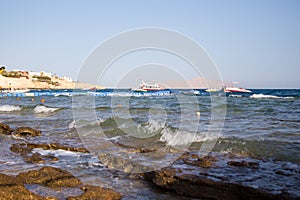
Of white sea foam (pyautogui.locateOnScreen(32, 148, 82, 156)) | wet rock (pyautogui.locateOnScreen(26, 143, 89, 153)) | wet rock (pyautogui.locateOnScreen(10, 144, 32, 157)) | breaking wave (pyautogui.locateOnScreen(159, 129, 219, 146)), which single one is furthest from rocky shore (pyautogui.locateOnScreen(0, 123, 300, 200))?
breaking wave (pyautogui.locateOnScreen(159, 129, 219, 146))

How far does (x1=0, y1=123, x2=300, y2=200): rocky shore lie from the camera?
4.52 metres

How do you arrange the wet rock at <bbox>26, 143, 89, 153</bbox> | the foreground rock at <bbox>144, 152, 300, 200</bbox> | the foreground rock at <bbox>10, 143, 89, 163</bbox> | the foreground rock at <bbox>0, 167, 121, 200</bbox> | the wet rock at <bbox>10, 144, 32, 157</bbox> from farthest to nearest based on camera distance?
the wet rock at <bbox>26, 143, 89, 153</bbox>, the wet rock at <bbox>10, 144, 32, 157</bbox>, the foreground rock at <bbox>10, 143, 89, 163</bbox>, the foreground rock at <bbox>144, 152, 300, 200</bbox>, the foreground rock at <bbox>0, 167, 121, 200</bbox>

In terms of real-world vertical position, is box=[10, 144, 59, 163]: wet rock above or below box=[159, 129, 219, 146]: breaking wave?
below

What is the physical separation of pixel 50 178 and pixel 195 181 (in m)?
2.71

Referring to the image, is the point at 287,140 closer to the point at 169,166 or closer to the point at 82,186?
the point at 169,166

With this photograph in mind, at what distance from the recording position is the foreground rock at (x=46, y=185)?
13.5 feet

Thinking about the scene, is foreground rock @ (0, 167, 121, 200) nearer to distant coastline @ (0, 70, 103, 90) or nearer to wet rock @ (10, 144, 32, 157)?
wet rock @ (10, 144, 32, 157)

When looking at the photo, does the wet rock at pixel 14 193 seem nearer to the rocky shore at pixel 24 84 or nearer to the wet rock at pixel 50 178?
the wet rock at pixel 50 178

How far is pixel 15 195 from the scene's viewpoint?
406 cm

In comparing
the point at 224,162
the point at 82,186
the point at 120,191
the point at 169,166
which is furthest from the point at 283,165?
the point at 82,186

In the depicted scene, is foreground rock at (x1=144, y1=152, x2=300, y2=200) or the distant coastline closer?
foreground rock at (x1=144, y1=152, x2=300, y2=200)

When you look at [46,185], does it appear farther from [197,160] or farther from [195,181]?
[197,160]

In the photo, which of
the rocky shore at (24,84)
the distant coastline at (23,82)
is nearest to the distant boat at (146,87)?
the distant coastline at (23,82)

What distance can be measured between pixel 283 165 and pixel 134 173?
355 centimetres
